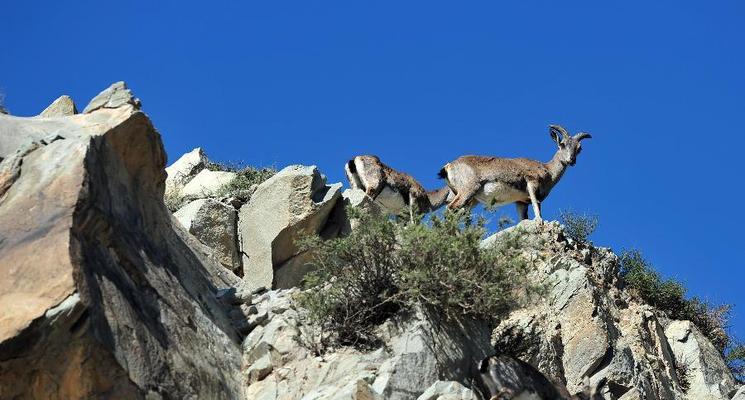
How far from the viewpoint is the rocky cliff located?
875cm

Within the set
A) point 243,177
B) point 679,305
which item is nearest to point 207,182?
point 243,177

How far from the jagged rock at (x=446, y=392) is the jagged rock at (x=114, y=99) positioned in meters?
4.22

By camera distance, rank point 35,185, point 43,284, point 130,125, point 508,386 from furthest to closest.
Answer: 1. point 508,386
2. point 130,125
3. point 35,185
4. point 43,284

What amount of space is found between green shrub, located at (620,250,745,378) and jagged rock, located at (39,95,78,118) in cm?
1148

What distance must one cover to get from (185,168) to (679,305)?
11.1 m

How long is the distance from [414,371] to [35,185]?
4.23m

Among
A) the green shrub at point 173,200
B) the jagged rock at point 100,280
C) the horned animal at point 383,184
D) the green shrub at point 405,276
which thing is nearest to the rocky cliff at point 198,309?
the jagged rock at point 100,280

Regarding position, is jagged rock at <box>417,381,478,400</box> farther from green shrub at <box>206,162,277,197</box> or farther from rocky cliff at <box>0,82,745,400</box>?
green shrub at <box>206,162,277,197</box>

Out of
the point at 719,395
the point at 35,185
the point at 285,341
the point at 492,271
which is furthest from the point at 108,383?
the point at 719,395

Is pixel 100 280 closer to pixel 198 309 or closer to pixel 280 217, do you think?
pixel 198 309

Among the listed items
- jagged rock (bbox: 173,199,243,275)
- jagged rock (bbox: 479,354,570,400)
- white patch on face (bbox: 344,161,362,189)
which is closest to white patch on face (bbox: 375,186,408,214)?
white patch on face (bbox: 344,161,362,189)

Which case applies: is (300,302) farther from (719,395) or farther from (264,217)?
(719,395)

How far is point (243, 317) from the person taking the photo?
40.9ft

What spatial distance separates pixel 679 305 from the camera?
2302 cm
